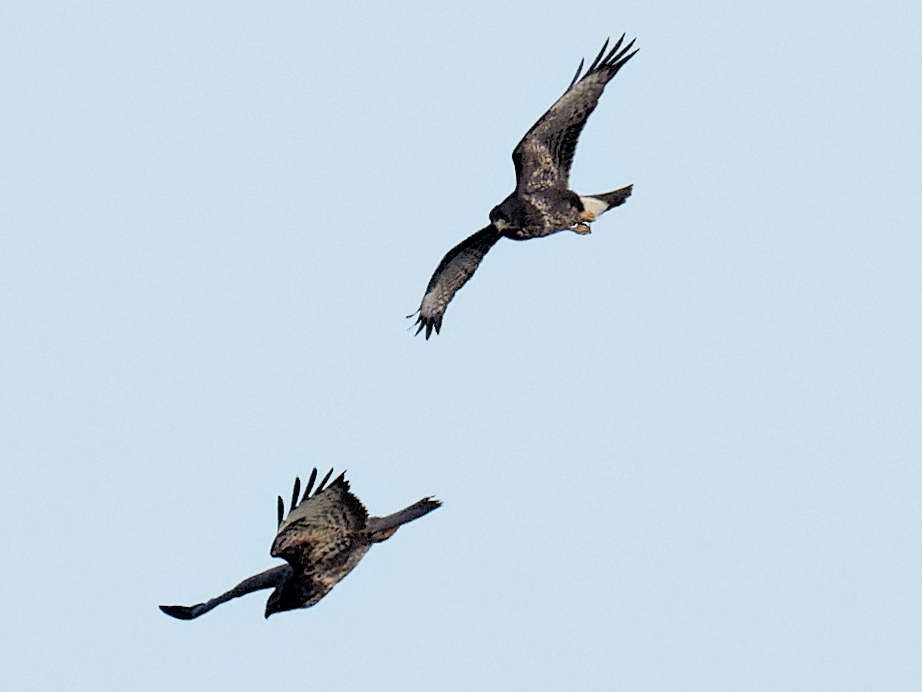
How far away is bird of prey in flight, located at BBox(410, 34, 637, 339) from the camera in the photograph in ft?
53.9

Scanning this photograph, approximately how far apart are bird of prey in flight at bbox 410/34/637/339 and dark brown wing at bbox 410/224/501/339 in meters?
1.15

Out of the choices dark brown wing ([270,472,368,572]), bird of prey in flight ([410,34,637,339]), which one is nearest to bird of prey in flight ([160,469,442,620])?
dark brown wing ([270,472,368,572])

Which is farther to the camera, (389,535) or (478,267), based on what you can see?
(478,267)

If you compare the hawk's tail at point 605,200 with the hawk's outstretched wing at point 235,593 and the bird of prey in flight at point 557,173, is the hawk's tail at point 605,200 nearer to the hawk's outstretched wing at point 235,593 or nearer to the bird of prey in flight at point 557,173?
the bird of prey in flight at point 557,173

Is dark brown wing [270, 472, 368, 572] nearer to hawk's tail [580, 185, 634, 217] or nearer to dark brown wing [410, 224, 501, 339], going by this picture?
hawk's tail [580, 185, 634, 217]

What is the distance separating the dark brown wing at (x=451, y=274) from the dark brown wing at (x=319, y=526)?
4872mm

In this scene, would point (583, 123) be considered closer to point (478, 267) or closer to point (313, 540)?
point (478, 267)

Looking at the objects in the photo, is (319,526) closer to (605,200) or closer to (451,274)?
(605,200)

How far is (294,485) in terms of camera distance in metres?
13.0

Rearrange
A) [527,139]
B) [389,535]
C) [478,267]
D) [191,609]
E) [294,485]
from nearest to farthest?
1. [294,485]
2. [389,535]
3. [191,609]
4. [527,139]
5. [478,267]

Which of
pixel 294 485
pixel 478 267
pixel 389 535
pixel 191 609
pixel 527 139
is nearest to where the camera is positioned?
pixel 294 485

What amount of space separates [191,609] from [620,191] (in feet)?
16.7

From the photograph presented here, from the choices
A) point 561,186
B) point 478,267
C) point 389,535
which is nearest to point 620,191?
point 561,186

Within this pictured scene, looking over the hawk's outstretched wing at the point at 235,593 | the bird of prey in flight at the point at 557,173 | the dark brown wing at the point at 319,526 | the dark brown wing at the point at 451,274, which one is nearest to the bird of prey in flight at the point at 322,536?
the dark brown wing at the point at 319,526
